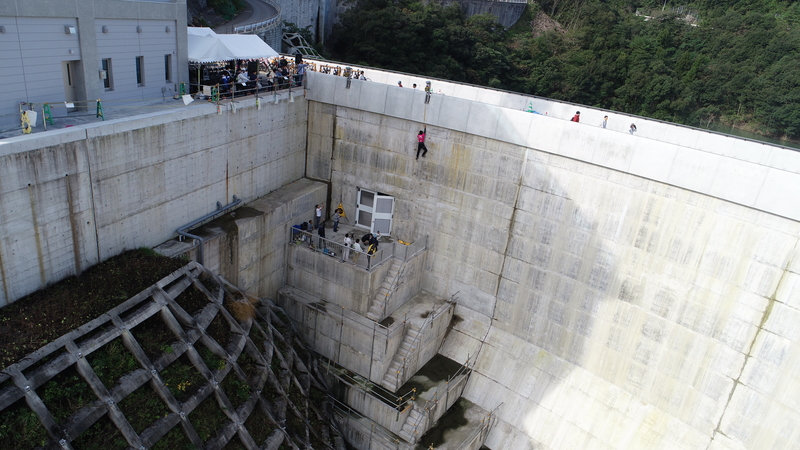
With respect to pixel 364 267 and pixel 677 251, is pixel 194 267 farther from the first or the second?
pixel 677 251

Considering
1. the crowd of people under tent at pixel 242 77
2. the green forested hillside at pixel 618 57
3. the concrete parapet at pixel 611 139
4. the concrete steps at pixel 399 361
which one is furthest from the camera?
the green forested hillside at pixel 618 57

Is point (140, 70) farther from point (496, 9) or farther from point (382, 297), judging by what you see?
→ point (496, 9)

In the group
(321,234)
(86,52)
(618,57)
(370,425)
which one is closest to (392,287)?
(321,234)

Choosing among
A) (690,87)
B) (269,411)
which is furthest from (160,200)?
(690,87)

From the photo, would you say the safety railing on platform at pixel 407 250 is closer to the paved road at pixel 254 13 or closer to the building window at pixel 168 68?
the building window at pixel 168 68

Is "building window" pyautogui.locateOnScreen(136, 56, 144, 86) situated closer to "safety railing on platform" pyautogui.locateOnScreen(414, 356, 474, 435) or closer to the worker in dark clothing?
the worker in dark clothing

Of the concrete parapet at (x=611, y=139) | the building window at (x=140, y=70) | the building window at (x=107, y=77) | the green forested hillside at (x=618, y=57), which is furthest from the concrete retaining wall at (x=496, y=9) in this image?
the building window at (x=107, y=77)
